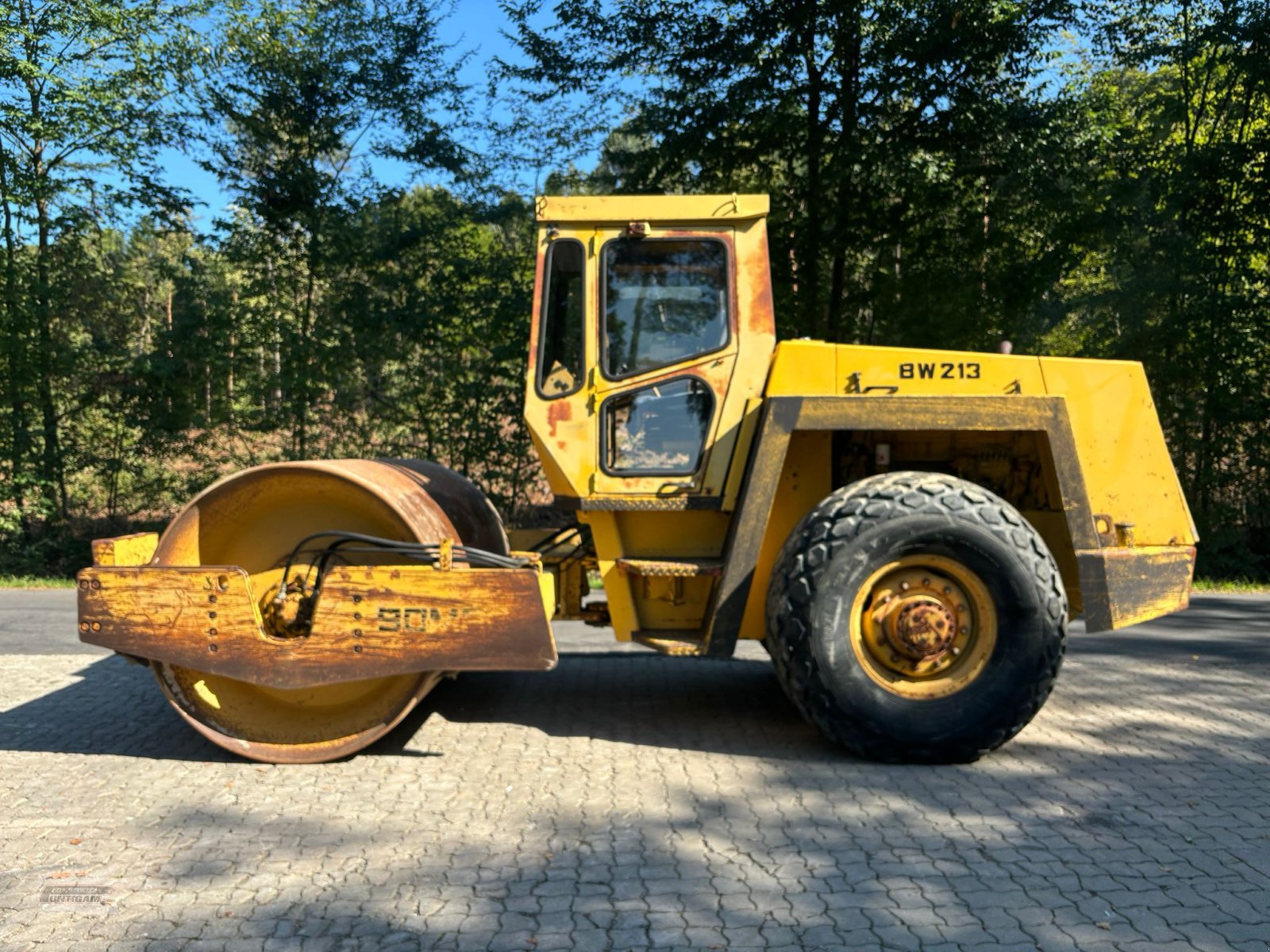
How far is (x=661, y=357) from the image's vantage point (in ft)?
17.5

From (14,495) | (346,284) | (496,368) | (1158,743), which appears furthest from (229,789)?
(14,495)

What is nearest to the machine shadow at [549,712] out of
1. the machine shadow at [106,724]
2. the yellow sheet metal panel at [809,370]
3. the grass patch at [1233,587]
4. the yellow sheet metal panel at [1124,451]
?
the machine shadow at [106,724]

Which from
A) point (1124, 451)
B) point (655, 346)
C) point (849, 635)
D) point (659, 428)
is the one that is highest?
point (655, 346)

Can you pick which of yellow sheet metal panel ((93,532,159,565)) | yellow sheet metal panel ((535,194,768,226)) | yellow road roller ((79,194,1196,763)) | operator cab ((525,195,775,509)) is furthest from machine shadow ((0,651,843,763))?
yellow sheet metal panel ((535,194,768,226))

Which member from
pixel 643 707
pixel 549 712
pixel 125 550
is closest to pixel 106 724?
pixel 125 550

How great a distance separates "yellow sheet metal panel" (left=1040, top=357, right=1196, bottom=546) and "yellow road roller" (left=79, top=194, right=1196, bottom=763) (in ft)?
0.04

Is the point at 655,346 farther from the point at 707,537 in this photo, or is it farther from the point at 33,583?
the point at 33,583

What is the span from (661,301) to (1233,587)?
8946 millimetres

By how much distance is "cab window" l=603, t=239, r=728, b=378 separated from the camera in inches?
211

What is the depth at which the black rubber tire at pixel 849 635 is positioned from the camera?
15.6 feet

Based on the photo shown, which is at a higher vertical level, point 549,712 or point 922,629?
point 922,629

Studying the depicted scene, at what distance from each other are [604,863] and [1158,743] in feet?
9.79

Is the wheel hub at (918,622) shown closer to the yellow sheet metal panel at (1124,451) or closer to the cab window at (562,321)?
the yellow sheet metal panel at (1124,451)

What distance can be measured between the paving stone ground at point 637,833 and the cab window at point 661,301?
189 centimetres
